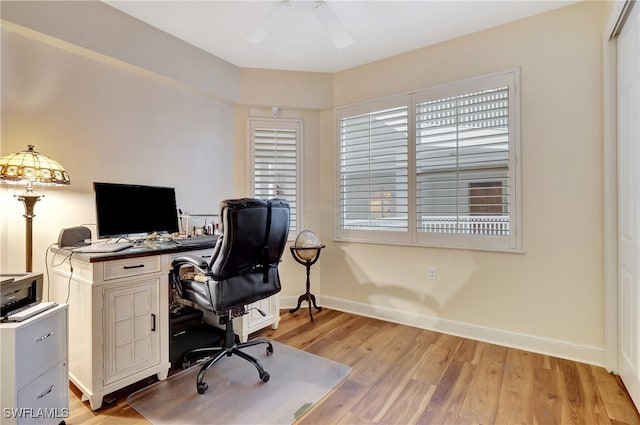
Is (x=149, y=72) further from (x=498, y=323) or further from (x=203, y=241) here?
(x=498, y=323)

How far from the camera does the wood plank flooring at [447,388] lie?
1665 mm

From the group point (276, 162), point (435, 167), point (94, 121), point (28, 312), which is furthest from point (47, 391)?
point (435, 167)

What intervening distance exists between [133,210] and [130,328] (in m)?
0.81

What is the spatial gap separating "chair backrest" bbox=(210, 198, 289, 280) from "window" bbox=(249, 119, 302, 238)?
4.53 feet

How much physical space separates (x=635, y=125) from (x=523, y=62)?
1.02 metres

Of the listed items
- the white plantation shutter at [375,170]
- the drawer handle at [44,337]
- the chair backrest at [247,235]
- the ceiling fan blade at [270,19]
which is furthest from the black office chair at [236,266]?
the white plantation shutter at [375,170]

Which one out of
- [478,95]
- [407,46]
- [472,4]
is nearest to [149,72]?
[407,46]

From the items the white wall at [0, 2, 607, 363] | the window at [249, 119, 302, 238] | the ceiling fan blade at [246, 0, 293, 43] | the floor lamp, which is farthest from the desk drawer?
the ceiling fan blade at [246, 0, 293, 43]

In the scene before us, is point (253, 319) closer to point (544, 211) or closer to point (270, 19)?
point (270, 19)

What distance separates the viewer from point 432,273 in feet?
9.35

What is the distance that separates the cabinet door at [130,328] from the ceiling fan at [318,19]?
1853 millimetres

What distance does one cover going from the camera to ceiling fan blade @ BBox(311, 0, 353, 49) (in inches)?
79.0

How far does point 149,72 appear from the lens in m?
2.53

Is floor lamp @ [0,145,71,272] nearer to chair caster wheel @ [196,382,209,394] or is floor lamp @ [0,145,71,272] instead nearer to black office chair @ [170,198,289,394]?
black office chair @ [170,198,289,394]
